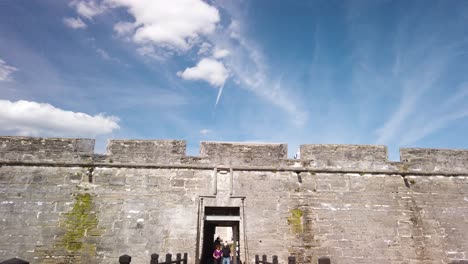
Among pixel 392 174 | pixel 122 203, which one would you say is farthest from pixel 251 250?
pixel 392 174

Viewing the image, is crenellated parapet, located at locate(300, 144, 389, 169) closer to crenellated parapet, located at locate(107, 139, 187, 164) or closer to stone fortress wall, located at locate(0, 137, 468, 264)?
stone fortress wall, located at locate(0, 137, 468, 264)

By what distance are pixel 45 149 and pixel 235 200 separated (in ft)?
20.2

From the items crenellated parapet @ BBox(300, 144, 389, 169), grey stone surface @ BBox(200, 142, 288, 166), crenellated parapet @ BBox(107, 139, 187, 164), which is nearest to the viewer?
crenellated parapet @ BBox(107, 139, 187, 164)

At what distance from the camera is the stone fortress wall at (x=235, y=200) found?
8.78 m

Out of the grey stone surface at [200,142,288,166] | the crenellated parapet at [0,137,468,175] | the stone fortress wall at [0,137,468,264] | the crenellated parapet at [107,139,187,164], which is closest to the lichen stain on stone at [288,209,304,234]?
the stone fortress wall at [0,137,468,264]

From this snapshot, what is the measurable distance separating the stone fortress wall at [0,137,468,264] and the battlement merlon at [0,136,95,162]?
0.03 metres

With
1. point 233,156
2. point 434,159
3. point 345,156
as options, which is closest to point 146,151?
point 233,156

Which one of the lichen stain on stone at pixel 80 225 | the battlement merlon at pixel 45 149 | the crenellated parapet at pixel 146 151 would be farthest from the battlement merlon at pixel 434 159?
the battlement merlon at pixel 45 149

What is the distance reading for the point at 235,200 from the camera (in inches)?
→ 366

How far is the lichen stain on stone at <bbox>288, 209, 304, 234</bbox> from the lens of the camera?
905cm

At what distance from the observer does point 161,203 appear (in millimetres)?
9172

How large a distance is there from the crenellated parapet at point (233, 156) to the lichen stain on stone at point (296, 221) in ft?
4.35

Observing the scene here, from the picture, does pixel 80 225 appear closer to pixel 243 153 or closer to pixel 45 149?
pixel 45 149

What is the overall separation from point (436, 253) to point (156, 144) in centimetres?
901
